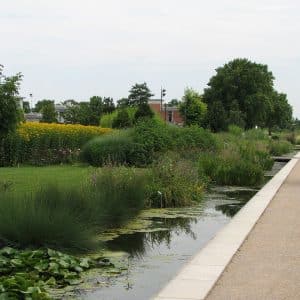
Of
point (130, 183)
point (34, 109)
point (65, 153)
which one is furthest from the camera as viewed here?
point (34, 109)

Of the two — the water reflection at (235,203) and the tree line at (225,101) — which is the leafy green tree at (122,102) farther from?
the water reflection at (235,203)

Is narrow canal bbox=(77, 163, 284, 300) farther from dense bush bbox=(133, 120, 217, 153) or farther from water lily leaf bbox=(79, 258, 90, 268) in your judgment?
dense bush bbox=(133, 120, 217, 153)

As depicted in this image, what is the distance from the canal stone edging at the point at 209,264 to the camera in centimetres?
586

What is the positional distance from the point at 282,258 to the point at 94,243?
8.13 feet

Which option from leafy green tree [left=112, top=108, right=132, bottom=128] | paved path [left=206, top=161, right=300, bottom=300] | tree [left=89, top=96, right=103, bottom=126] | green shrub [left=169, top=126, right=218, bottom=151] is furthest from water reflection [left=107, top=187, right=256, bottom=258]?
tree [left=89, top=96, right=103, bottom=126]

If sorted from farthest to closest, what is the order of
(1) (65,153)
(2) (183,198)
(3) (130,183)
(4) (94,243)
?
(1) (65,153) → (2) (183,198) → (3) (130,183) → (4) (94,243)

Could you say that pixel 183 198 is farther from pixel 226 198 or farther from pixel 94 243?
pixel 94 243

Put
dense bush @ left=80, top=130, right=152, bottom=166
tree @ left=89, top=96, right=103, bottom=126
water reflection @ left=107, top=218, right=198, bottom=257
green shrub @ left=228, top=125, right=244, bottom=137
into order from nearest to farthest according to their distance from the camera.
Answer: water reflection @ left=107, top=218, right=198, bottom=257 < dense bush @ left=80, top=130, right=152, bottom=166 < green shrub @ left=228, top=125, right=244, bottom=137 < tree @ left=89, top=96, right=103, bottom=126

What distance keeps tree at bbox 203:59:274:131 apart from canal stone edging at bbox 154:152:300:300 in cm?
7026

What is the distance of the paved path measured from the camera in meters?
5.86

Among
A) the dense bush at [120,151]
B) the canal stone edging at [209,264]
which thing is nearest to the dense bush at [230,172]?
the dense bush at [120,151]

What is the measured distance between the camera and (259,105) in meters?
82.3

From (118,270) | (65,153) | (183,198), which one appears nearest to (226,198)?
(183,198)

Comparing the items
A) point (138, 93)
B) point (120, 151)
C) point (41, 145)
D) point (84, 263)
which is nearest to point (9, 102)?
point (84, 263)
